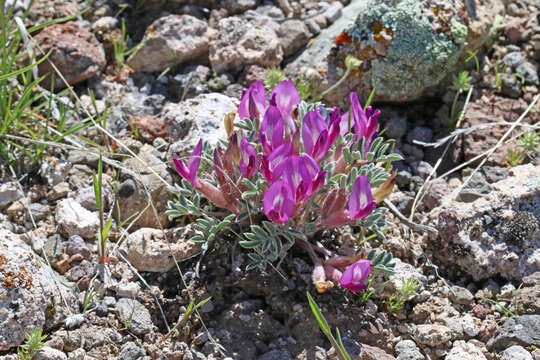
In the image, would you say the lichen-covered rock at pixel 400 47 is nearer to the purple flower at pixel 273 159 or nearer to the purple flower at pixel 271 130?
the purple flower at pixel 271 130

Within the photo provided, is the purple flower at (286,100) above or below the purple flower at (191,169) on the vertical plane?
above

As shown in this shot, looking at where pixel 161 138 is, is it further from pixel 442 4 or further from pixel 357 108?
pixel 442 4

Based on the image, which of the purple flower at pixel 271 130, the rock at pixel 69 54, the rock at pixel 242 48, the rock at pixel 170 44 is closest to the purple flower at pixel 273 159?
the purple flower at pixel 271 130

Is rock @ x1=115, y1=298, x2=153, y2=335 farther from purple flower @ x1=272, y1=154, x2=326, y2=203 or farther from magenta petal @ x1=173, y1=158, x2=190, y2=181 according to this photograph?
purple flower @ x1=272, y1=154, x2=326, y2=203

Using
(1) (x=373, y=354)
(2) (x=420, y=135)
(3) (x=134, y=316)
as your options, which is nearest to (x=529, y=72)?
(2) (x=420, y=135)

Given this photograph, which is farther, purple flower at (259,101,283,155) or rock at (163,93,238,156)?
rock at (163,93,238,156)

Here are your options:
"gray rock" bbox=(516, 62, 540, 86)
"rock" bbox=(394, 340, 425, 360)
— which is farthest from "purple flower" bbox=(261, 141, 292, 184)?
"gray rock" bbox=(516, 62, 540, 86)
